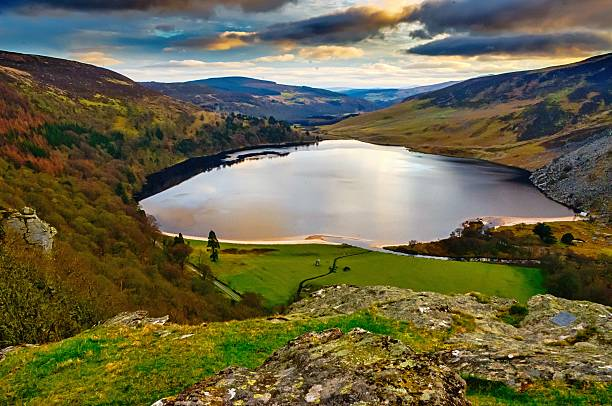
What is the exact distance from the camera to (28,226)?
6406cm

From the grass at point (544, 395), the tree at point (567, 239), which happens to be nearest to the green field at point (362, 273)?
the tree at point (567, 239)

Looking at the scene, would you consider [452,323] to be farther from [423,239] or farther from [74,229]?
[423,239]

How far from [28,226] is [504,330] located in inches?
2578

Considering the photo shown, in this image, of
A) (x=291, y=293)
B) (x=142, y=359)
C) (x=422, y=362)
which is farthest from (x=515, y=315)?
(x=291, y=293)

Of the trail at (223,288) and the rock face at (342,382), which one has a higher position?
the rock face at (342,382)

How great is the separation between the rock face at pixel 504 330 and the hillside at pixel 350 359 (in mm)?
75

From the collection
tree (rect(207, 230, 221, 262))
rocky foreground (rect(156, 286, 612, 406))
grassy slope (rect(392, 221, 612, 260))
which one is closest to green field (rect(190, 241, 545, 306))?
tree (rect(207, 230, 221, 262))

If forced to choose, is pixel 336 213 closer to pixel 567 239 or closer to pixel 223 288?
pixel 223 288

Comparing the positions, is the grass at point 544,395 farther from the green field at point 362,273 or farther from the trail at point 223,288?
the trail at point 223,288

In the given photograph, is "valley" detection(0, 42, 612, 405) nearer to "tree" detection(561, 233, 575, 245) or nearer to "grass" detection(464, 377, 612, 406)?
"grass" detection(464, 377, 612, 406)

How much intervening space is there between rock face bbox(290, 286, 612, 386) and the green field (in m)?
59.2

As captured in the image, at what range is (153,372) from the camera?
60.9 ft

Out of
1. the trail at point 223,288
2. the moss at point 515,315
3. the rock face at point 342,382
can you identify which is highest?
the rock face at point 342,382

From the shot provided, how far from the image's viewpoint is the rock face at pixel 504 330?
16.7 m
